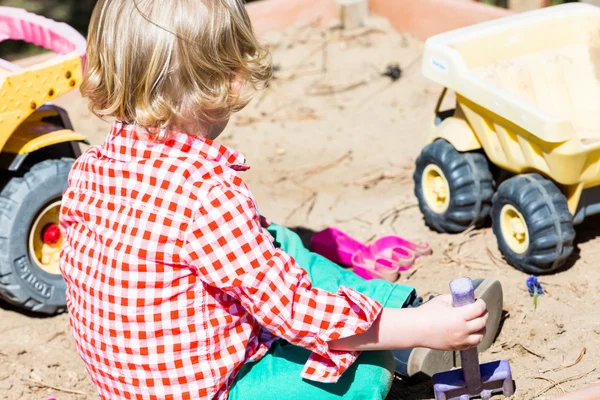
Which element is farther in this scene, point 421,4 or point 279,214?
point 421,4

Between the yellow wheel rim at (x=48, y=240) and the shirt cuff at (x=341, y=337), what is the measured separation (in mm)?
892

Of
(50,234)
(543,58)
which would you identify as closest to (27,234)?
Result: (50,234)

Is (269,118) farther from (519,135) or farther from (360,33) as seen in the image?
(519,135)

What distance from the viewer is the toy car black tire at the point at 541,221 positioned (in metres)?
1.90

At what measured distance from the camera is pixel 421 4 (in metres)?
3.58

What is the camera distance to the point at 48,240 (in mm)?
2062

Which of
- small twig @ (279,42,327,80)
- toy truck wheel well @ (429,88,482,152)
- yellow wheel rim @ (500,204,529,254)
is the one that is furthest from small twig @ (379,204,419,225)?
small twig @ (279,42,327,80)

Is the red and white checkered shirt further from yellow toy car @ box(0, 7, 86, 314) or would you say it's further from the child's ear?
yellow toy car @ box(0, 7, 86, 314)

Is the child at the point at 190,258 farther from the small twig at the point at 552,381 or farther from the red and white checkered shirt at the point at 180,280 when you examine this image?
the small twig at the point at 552,381

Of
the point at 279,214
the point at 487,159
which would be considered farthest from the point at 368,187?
the point at 487,159

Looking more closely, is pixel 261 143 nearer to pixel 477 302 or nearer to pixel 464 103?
pixel 464 103

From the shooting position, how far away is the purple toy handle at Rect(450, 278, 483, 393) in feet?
4.48

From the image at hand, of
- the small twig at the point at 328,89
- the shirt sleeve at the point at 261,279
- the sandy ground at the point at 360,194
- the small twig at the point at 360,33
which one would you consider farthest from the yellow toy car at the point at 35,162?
the small twig at the point at 360,33

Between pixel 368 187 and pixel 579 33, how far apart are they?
754mm
